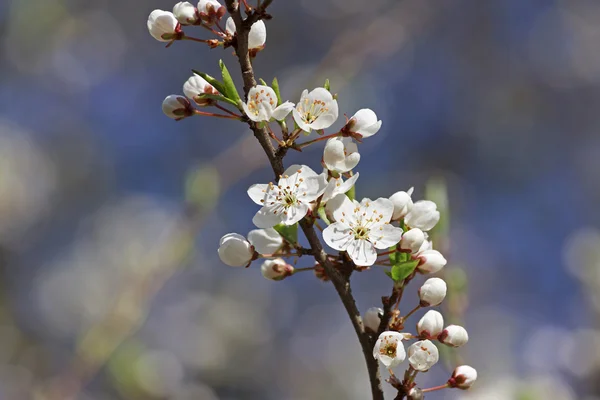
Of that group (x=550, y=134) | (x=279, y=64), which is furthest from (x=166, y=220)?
(x=550, y=134)

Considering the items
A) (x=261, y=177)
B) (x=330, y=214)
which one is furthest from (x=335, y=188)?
(x=261, y=177)

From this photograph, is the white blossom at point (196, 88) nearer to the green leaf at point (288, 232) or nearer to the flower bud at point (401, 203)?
the green leaf at point (288, 232)

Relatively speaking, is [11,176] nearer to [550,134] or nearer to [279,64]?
[279,64]

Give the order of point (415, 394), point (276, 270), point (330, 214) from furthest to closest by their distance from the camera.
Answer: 1. point (276, 270)
2. point (330, 214)
3. point (415, 394)

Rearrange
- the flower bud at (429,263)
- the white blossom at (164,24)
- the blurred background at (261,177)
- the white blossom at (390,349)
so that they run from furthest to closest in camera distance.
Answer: the blurred background at (261,177), the white blossom at (164,24), the flower bud at (429,263), the white blossom at (390,349)

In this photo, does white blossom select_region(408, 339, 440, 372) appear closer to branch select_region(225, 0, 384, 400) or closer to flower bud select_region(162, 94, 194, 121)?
branch select_region(225, 0, 384, 400)

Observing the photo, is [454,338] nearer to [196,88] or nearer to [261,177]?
[196,88]

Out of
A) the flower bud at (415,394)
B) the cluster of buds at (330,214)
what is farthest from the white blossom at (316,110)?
the flower bud at (415,394)
